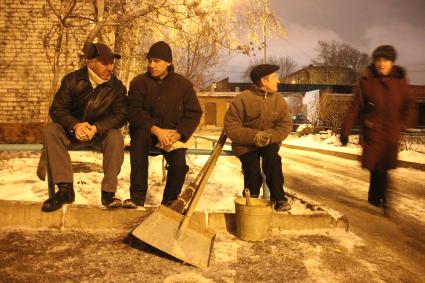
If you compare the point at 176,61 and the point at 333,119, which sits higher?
the point at 176,61

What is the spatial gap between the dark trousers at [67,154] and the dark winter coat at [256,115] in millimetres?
1150

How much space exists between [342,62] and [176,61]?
5966 centimetres

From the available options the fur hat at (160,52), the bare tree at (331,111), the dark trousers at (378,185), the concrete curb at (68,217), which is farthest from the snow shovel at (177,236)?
the bare tree at (331,111)

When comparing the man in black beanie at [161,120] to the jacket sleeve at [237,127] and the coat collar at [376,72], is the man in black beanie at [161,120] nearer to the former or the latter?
the jacket sleeve at [237,127]

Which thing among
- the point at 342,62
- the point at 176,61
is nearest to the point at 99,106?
the point at 176,61

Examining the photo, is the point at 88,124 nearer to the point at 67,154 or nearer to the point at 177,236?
the point at 67,154

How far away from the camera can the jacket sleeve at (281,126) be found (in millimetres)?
4105

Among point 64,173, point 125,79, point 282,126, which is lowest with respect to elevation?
point 64,173

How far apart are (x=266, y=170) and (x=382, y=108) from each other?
129 cm

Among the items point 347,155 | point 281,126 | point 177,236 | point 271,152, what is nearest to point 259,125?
point 281,126

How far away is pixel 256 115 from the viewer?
167 inches

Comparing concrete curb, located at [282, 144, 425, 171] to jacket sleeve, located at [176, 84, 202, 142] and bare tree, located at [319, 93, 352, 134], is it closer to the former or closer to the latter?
bare tree, located at [319, 93, 352, 134]

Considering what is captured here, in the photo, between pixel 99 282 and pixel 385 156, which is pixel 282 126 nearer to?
pixel 385 156

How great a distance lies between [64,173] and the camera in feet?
11.8
